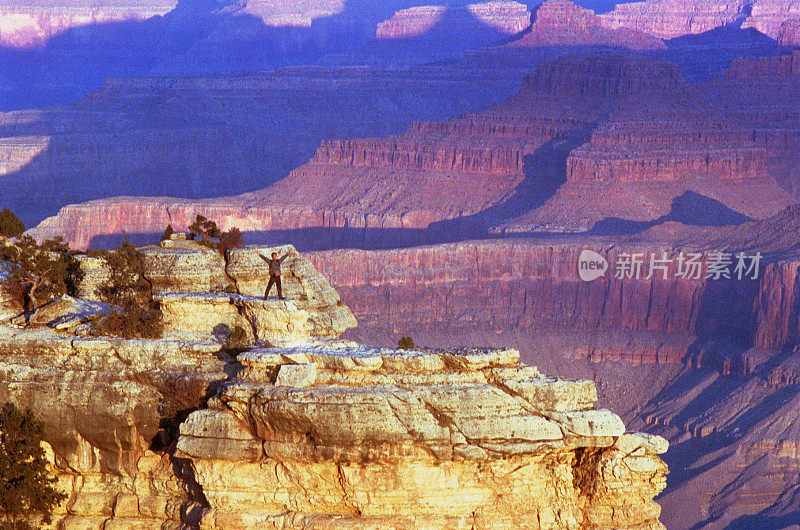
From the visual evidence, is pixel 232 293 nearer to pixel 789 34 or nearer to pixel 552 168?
pixel 552 168

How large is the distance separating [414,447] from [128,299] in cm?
1009

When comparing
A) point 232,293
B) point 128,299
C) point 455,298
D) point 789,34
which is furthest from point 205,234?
point 789,34

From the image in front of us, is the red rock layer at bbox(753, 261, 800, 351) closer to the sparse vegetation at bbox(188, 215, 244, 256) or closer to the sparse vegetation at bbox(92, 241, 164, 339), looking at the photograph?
the sparse vegetation at bbox(188, 215, 244, 256)

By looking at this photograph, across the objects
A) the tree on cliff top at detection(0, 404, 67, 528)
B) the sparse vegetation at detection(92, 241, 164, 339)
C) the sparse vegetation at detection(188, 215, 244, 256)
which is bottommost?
the tree on cliff top at detection(0, 404, 67, 528)

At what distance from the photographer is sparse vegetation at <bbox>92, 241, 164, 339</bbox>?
33.2 metres

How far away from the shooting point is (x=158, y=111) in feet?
653

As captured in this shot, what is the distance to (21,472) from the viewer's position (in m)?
31.2

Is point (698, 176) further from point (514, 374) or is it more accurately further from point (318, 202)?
point (514, 374)

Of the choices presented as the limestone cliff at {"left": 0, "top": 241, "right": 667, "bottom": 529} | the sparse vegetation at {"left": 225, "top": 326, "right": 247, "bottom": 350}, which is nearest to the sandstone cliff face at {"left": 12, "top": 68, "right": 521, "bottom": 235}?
Result: the sparse vegetation at {"left": 225, "top": 326, "right": 247, "bottom": 350}

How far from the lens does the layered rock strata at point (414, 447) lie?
95.5 feet

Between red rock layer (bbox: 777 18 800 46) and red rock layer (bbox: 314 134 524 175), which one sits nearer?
red rock layer (bbox: 314 134 524 175)

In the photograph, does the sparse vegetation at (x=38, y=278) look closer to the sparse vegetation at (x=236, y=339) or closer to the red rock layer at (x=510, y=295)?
the sparse vegetation at (x=236, y=339)

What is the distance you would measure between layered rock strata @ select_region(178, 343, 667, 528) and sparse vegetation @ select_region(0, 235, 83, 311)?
751 cm

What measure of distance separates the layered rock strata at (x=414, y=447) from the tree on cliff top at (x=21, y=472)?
141 inches
